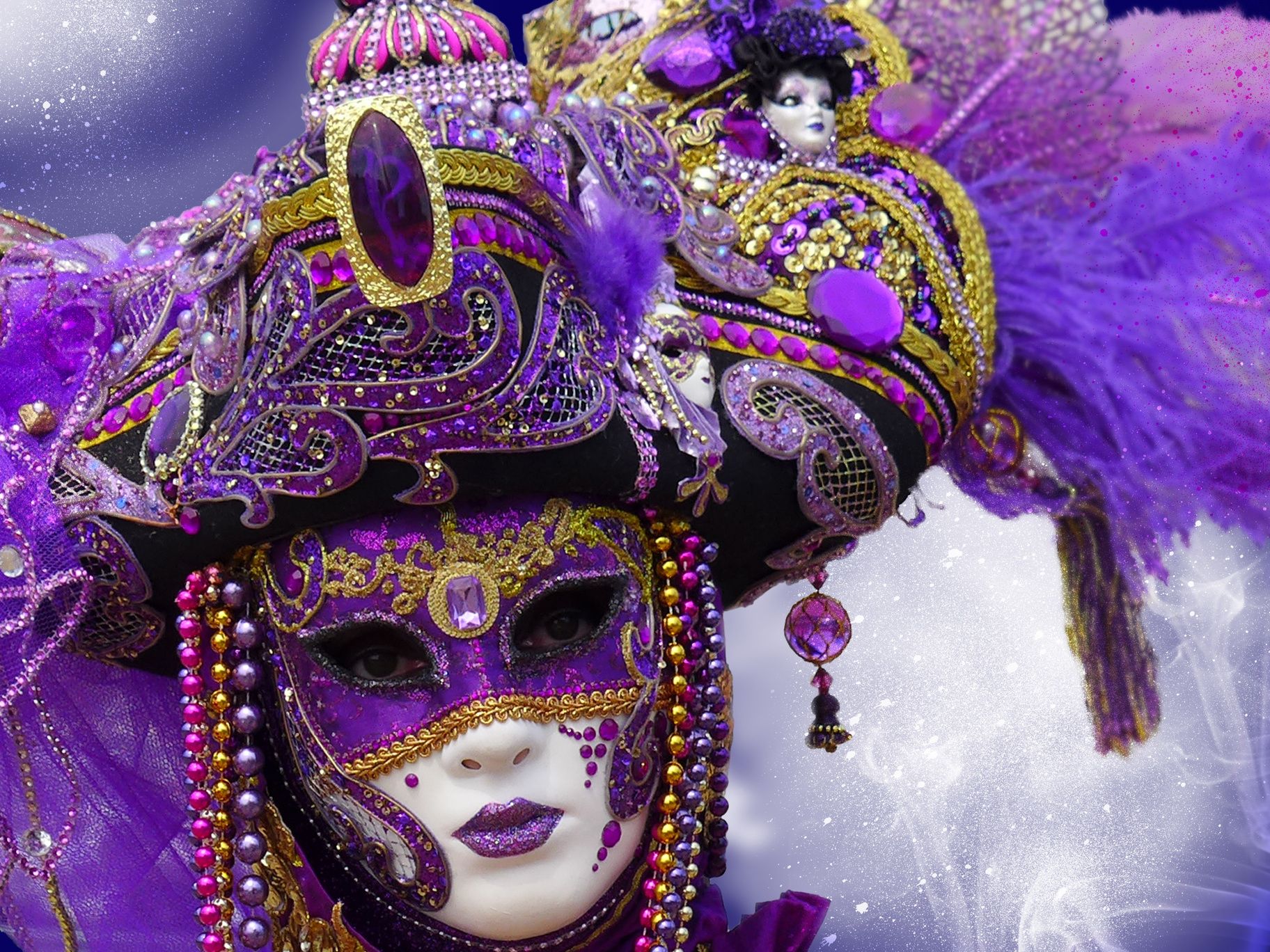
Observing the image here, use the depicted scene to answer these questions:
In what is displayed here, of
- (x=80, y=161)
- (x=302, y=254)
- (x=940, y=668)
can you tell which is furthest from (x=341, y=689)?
(x=940, y=668)

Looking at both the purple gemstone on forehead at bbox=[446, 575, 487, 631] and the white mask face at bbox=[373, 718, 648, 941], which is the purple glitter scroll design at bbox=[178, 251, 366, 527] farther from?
the white mask face at bbox=[373, 718, 648, 941]

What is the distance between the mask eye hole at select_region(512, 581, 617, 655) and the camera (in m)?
1.90

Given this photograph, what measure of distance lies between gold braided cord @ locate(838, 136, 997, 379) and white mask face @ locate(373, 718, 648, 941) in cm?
59

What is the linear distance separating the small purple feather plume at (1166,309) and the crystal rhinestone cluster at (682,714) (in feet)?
1.52

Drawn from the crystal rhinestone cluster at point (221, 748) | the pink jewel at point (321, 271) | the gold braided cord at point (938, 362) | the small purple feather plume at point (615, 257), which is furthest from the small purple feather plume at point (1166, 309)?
the crystal rhinestone cluster at point (221, 748)

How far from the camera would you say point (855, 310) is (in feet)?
6.45

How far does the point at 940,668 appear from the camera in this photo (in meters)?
2.56

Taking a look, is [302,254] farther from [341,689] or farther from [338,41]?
[341,689]

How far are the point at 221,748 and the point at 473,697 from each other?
11.3 inches

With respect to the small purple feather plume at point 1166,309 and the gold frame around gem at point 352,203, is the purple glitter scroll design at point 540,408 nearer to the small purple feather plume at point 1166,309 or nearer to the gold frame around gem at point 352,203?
the gold frame around gem at point 352,203

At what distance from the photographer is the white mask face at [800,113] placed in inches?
81.1

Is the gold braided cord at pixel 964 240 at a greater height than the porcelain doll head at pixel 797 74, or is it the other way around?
the porcelain doll head at pixel 797 74

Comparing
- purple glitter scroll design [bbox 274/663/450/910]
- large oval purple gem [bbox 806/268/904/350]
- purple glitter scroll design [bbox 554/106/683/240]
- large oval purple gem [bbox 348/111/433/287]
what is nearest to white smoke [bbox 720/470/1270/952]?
large oval purple gem [bbox 806/268/904/350]

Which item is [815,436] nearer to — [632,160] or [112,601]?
[632,160]
